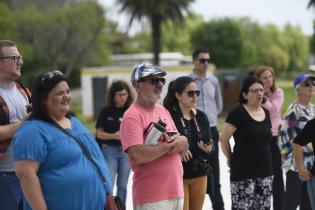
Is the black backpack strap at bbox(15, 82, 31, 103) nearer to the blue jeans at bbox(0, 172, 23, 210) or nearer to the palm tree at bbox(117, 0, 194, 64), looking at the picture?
the blue jeans at bbox(0, 172, 23, 210)

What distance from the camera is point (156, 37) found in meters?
28.3

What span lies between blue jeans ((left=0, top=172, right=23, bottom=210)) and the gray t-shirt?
0.19 feet

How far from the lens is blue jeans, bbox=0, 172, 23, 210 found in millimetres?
3879

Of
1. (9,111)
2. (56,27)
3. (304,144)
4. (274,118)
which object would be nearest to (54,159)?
(9,111)

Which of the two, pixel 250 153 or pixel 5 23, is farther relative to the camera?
pixel 5 23

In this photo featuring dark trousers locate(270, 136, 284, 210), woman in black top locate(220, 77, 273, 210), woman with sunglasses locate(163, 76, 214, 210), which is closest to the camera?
woman with sunglasses locate(163, 76, 214, 210)

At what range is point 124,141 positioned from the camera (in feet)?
12.5

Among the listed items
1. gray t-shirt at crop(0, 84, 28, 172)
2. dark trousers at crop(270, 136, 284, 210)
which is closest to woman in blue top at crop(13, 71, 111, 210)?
gray t-shirt at crop(0, 84, 28, 172)

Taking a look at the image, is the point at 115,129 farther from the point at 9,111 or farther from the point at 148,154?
the point at 148,154

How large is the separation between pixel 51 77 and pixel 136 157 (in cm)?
90

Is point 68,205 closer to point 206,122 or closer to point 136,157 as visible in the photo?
point 136,157

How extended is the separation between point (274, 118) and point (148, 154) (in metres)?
3.30

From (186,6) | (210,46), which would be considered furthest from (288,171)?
(210,46)

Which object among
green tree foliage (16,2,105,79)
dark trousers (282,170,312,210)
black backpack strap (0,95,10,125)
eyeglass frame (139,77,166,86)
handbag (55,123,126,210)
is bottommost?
dark trousers (282,170,312,210)
